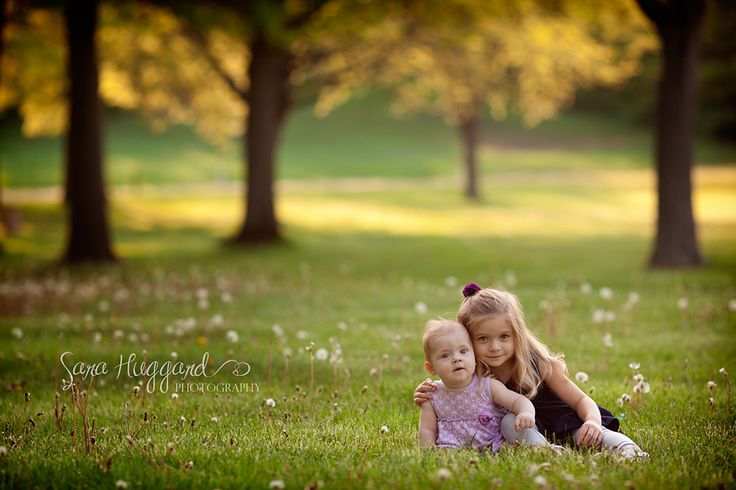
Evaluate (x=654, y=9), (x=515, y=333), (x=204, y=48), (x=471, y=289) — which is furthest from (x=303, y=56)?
(x=515, y=333)

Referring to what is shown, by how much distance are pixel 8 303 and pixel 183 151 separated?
2015 inches

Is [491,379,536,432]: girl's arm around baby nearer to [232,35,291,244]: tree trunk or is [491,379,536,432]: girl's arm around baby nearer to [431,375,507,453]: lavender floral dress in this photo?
[431,375,507,453]: lavender floral dress

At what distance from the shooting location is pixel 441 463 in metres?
4.36

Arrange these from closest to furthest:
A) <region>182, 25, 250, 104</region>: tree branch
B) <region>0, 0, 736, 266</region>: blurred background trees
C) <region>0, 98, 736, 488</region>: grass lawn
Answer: <region>0, 98, 736, 488</region>: grass lawn
<region>0, 0, 736, 266</region>: blurred background trees
<region>182, 25, 250, 104</region>: tree branch

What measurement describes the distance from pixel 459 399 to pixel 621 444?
97cm

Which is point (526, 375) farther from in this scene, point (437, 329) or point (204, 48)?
point (204, 48)

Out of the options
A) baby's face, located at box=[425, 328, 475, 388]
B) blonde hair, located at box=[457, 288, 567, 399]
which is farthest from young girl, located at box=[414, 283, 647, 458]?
baby's face, located at box=[425, 328, 475, 388]

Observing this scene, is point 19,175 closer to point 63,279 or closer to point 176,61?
point 176,61

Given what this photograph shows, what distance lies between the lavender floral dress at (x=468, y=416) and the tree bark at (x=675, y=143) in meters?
11.2

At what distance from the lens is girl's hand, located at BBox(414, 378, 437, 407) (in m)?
4.82

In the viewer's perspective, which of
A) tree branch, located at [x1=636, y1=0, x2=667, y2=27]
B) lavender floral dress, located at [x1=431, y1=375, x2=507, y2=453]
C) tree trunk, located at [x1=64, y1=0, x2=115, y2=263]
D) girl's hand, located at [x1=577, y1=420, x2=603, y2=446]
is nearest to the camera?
girl's hand, located at [x1=577, y1=420, x2=603, y2=446]

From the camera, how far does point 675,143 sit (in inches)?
587

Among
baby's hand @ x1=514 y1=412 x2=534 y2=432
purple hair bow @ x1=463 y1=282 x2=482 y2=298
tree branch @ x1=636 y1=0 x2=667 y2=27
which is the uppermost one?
tree branch @ x1=636 y1=0 x2=667 y2=27

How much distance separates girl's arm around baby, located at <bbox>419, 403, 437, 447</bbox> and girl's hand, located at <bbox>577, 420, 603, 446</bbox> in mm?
859
